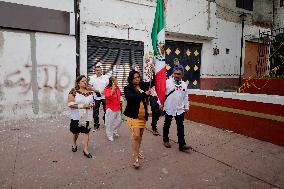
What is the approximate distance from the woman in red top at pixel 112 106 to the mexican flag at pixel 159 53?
155cm

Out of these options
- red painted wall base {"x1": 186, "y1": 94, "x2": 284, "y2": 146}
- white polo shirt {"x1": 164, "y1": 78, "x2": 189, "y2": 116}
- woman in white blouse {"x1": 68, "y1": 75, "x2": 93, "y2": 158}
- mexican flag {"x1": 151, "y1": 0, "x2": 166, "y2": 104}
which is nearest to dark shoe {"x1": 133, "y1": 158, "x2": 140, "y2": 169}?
woman in white blouse {"x1": 68, "y1": 75, "x2": 93, "y2": 158}

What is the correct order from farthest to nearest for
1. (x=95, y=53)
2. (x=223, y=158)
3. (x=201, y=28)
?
(x=201, y=28) → (x=95, y=53) → (x=223, y=158)

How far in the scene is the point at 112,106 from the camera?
586 cm

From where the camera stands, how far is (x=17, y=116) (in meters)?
7.74

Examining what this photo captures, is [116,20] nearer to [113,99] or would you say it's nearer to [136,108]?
[113,99]

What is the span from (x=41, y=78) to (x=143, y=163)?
520cm

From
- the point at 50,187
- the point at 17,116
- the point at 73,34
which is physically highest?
the point at 73,34

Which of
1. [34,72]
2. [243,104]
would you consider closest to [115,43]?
[34,72]

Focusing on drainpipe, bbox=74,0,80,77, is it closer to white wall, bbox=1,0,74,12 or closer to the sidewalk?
white wall, bbox=1,0,74,12

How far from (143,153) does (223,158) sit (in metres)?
1.63

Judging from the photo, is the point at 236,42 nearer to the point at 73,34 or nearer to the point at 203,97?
the point at 203,97

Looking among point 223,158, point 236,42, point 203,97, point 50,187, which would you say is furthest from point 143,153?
point 236,42

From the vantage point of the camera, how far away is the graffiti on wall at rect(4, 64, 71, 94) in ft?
25.0

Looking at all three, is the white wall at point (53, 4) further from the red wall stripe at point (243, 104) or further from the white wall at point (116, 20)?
the red wall stripe at point (243, 104)
